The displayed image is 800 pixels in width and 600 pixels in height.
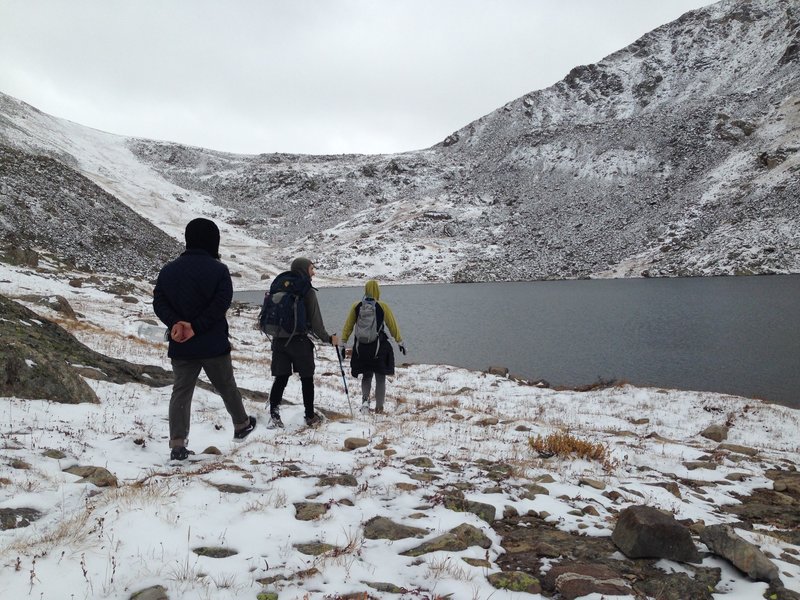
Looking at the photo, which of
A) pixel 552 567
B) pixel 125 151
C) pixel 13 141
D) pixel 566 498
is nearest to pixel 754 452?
pixel 566 498

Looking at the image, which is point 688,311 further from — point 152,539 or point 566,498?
point 152,539

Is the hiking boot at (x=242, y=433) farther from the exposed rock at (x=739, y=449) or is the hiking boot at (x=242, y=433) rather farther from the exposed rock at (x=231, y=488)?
the exposed rock at (x=739, y=449)

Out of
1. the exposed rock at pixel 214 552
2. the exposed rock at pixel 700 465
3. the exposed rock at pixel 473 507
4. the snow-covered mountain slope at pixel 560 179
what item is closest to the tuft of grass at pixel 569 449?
the exposed rock at pixel 700 465

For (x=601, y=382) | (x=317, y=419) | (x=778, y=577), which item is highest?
(x=778, y=577)

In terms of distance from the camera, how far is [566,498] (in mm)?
5781

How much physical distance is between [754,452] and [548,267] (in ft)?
285

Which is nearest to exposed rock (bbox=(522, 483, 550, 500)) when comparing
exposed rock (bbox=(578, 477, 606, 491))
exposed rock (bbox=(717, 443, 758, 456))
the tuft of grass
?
exposed rock (bbox=(578, 477, 606, 491))

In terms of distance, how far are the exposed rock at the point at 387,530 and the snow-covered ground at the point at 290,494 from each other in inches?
3.5

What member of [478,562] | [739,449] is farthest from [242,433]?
[739,449]

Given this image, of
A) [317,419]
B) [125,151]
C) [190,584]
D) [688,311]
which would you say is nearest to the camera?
[190,584]

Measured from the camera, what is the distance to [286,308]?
7.96 metres

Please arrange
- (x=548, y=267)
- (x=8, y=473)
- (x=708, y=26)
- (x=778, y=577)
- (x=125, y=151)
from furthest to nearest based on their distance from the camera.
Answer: (x=125, y=151)
(x=708, y=26)
(x=548, y=267)
(x=8, y=473)
(x=778, y=577)

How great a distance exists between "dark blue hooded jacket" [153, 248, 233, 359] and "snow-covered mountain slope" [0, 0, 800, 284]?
82733mm

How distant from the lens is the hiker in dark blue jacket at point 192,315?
19.2 feet
